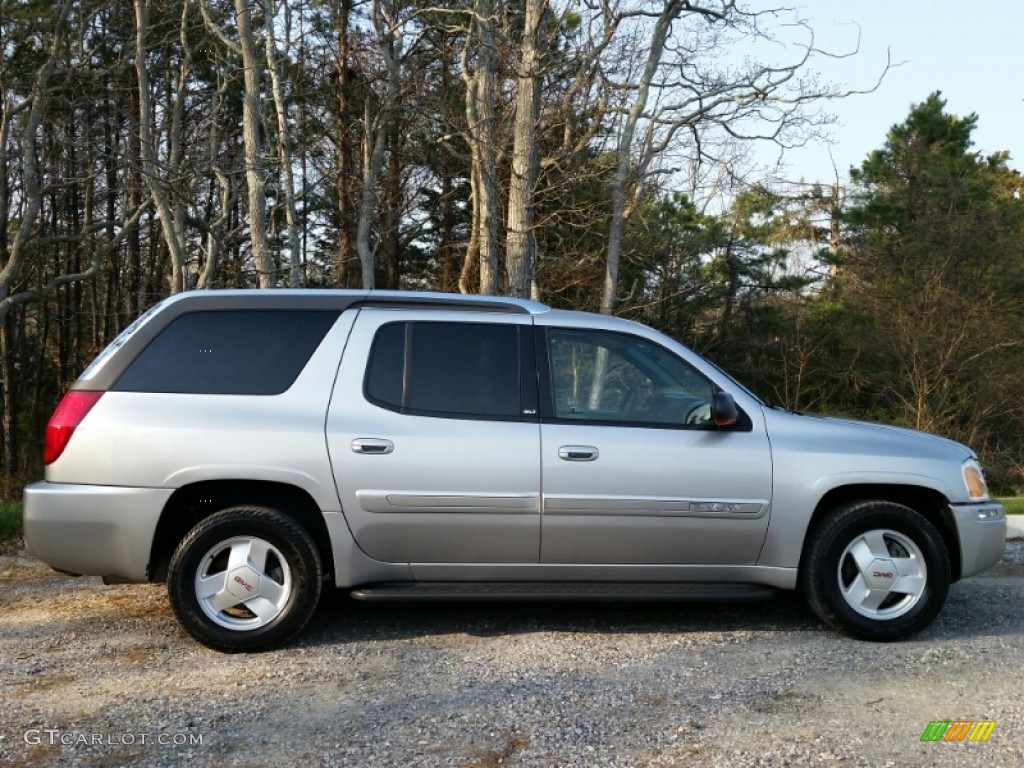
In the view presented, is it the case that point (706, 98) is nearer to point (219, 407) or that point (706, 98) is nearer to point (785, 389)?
point (785, 389)

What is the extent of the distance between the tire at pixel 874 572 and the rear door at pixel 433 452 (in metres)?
1.58

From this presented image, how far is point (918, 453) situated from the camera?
523cm

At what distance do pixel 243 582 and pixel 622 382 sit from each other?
2323mm

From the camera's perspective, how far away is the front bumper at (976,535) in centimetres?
522

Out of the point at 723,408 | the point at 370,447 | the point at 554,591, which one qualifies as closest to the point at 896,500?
the point at 723,408

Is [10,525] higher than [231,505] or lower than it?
lower

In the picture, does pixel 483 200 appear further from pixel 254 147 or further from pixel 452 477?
pixel 452 477

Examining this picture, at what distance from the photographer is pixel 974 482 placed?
5309mm

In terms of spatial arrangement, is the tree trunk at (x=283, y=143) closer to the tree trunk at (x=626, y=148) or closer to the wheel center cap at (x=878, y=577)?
the tree trunk at (x=626, y=148)

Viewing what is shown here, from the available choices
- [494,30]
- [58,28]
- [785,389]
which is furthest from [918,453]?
[58,28]

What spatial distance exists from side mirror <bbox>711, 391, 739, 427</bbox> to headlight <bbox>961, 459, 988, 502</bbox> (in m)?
1.39

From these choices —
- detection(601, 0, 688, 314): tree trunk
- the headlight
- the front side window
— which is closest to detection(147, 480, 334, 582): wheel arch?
the front side window

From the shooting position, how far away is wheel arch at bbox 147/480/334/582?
4.98 metres

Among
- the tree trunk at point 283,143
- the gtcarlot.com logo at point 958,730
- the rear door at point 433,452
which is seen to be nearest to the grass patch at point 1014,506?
the gtcarlot.com logo at point 958,730
